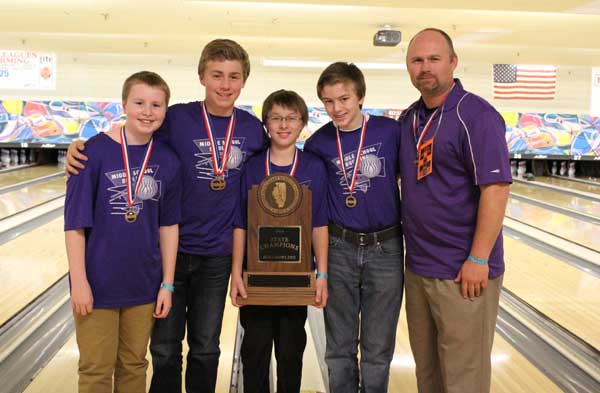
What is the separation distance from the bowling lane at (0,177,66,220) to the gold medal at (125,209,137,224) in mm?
4669

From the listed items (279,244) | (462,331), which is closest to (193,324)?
(279,244)

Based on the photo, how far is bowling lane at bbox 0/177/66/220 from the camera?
6.27 metres

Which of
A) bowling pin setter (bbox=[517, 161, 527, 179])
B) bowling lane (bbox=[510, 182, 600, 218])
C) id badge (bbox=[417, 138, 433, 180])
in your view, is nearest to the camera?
id badge (bbox=[417, 138, 433, 180])

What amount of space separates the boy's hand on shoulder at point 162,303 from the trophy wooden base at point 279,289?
237 mm

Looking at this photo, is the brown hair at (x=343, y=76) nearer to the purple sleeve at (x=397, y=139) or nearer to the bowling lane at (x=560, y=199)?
the purple sleeve at (x=397, y=139)

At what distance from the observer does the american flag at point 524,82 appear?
8406mm

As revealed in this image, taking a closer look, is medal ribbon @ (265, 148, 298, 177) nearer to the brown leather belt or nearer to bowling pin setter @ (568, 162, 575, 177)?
the brown leather belt

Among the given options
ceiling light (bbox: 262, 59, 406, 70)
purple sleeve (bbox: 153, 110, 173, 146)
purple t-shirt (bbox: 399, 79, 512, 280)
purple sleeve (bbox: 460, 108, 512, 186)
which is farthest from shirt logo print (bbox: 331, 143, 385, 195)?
ceiling light (bbox: 262, 59, 406, 70)

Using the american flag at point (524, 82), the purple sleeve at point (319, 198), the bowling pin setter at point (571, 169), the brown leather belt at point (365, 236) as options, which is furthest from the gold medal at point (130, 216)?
the bowling pin setter at point (571, 169)

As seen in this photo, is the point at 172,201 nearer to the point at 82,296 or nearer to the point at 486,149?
the point at 82,296

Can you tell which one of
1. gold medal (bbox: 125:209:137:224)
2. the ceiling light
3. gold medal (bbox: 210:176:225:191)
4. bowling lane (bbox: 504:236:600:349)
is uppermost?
the ceiling light

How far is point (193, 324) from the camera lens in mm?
2061

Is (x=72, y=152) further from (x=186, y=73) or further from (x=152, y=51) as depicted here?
(x=186, y=73)

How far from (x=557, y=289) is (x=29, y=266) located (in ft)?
12.7
